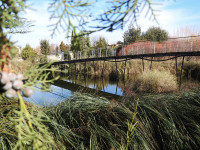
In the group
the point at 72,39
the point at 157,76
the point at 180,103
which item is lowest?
the point at 157,76

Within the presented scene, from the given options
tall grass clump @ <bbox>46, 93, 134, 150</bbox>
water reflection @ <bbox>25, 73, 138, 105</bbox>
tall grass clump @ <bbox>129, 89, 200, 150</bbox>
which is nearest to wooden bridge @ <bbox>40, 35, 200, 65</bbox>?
water reflection @ <bbox>25, 73, 138, 105</bbox>

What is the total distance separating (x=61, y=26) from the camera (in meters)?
0.65

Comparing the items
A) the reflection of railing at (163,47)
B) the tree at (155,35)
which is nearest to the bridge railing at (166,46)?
the reflection of railing at (163,47)


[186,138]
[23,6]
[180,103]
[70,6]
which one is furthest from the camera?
[180,103]

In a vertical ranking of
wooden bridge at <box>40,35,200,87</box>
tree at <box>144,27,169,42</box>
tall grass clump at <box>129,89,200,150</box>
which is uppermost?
tree at <box>144,27,169,42</box>

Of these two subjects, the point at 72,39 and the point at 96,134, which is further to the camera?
the point at 96,134

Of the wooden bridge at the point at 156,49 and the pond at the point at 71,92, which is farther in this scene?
the wooden bridge at the point at 156,49

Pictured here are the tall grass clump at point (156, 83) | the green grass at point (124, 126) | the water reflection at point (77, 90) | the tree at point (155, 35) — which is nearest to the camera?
the green grass at point (124, 126)

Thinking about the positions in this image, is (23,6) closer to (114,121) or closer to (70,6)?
(70,6)

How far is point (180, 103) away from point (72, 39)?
1.77 m

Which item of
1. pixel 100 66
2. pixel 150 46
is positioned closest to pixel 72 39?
pixel 100 66

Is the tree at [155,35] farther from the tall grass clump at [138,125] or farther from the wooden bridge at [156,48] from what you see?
the tall grass clump at [138,125]

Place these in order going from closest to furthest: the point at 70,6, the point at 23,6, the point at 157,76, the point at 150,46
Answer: the point at 23,6 → the point at 70,6 → the point at 157,76 → the point at 150,46

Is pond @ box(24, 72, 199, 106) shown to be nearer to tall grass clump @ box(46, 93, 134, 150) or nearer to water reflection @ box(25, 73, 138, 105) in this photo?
water reflection @ box(25, 73, 138, 105)
